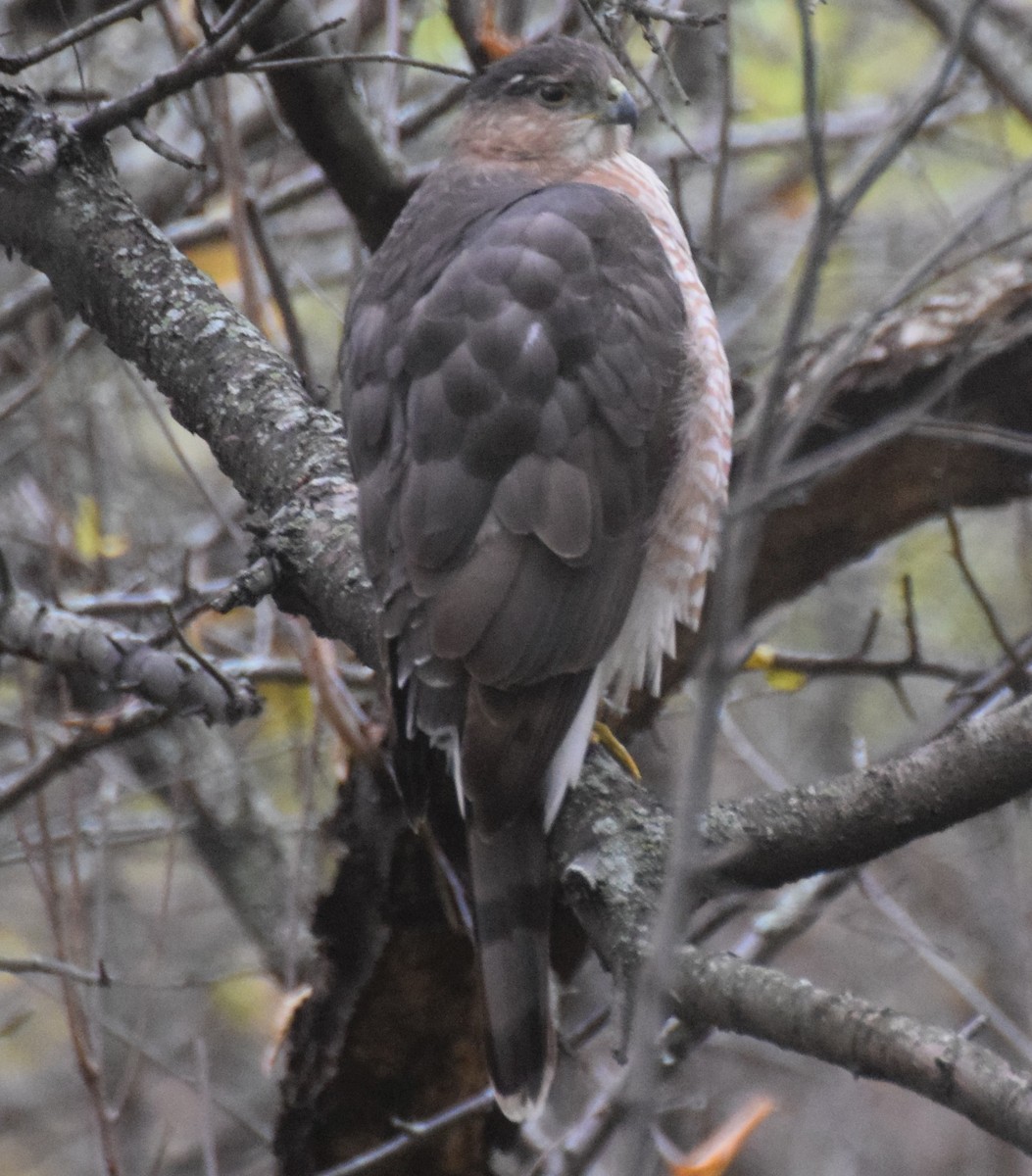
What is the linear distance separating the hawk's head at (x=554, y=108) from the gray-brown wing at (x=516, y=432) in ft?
2.41

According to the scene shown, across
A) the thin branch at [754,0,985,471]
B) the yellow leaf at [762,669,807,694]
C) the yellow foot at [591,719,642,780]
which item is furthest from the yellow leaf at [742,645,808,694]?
the thin branch at [754,0,985,471]

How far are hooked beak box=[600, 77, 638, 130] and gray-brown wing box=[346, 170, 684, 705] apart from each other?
0.70 m

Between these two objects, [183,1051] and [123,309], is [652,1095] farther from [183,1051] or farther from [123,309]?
[183,1051]

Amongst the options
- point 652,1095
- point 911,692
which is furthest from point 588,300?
point 911,692

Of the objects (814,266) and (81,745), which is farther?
(81,745)

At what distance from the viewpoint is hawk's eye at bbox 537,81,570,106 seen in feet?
12.7

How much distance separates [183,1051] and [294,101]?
157 inches

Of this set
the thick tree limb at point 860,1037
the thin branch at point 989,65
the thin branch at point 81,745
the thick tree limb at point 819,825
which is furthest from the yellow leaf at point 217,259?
the thick tree limb at point 860,1037

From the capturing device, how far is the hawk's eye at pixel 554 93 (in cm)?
388

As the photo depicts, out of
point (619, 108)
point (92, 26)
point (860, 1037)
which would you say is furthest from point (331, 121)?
point (860, 1037)

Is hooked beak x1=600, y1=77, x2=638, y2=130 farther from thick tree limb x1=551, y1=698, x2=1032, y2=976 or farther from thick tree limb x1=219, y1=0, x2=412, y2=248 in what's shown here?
thick tree limb x1=551, y1=698, x2=1032, y2=976

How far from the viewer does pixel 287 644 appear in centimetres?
482

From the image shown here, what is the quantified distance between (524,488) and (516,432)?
0.12 metres

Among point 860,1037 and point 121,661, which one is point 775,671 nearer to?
point 121,661
